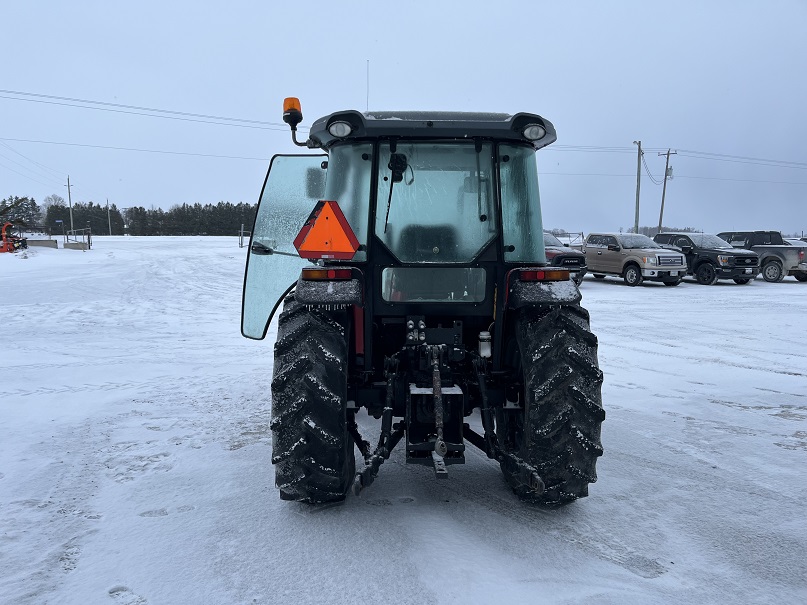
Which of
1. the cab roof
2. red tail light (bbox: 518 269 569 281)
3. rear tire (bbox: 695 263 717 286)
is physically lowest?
rear tire (bbox: 695 263 717 286)

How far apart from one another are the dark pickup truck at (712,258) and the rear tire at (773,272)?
176cm

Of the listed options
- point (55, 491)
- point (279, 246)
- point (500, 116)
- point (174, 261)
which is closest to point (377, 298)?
point (500, 116)

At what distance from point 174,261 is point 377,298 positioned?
22.3 m

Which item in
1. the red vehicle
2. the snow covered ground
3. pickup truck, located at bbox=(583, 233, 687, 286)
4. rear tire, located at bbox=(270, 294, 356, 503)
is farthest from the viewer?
the red vehicle

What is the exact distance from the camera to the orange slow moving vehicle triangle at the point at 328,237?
3500 millimetres

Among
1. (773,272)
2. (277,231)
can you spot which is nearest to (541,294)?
(277,231)

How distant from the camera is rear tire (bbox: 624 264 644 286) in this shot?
65.9ft

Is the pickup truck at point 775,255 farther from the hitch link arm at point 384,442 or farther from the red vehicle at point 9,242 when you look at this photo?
the red vehicle at point 9,242

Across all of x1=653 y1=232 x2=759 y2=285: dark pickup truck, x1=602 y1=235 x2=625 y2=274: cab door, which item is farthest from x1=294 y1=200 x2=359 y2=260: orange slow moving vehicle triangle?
x1=653 y1=232 x2=759 y2=285: dark pickup truck

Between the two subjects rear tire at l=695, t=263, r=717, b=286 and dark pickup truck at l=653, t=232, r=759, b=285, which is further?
rear tire at l=695, t=263, r=717, b=286

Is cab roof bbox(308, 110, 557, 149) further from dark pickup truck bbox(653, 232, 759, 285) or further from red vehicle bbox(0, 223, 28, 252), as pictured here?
red vehicle bbox(0, 223, 28, 252)

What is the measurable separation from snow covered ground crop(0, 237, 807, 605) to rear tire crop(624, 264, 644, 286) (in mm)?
12676

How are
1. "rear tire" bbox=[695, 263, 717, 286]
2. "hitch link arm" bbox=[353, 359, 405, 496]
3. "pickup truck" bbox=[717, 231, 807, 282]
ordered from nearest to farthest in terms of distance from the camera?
1. "hitch link arm" bbox=[353, 359, 405, 496]
2. "rear tire" bbox=[695, 263, 717, 286]
3. "pickup truck" bbox=[717, 231, 807, 282]

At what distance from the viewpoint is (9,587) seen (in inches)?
111
